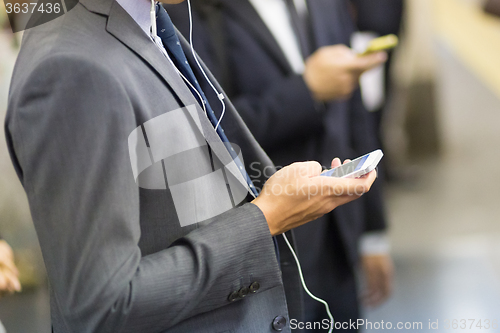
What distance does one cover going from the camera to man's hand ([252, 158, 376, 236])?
649 millimetres

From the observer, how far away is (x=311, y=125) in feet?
3.72

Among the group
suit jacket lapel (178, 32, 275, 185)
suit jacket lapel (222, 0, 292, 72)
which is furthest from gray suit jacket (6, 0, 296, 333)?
suit jacket lapel (222, 0, 292, 72)

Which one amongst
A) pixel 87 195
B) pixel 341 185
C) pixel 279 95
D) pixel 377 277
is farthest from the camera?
pixel 377 277

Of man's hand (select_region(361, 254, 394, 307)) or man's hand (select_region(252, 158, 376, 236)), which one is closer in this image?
man's hand (select_region(252, 158, 376, 236))

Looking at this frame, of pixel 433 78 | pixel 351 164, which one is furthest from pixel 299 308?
pixel 433 78

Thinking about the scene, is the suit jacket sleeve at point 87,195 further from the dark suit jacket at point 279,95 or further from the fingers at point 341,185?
the dark suit jacket at point 279,95

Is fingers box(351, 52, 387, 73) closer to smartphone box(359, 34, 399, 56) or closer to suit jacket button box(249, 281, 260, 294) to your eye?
smartphone box(359, 34, 399, 56)

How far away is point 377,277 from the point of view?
1.38m

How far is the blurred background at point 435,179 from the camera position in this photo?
3.61 ft

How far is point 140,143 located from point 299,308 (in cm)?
45

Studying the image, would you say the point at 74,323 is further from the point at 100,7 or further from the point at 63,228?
the point at 100,7

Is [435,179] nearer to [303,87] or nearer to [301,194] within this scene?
[303,87]

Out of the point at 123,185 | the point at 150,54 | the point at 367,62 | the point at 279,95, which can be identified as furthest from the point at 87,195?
the point at 367,62

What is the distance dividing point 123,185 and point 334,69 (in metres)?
0.73
